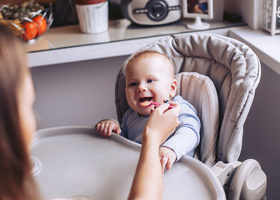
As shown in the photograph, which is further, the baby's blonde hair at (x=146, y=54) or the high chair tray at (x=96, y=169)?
the baby's blonde hair at (x=146, y=54)

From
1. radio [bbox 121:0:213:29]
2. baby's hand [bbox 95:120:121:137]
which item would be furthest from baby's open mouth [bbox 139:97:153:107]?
radio [bbox 121:0:213:29]

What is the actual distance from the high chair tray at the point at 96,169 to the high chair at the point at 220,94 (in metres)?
0.14

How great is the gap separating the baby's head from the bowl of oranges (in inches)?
31.9

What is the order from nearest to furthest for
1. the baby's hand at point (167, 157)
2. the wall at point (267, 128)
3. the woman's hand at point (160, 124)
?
the woman's hand at point (160, 124) → the baby's hand at point (167, 157) → the wall at point (267, 128)

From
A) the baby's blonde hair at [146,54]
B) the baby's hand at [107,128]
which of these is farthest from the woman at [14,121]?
the baby's blonde hair at [146,54]

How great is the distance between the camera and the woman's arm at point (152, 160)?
85cm

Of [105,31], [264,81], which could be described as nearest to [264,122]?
[264,81]

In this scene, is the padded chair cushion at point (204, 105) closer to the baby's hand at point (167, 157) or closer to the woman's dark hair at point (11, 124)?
the baby's hand at point (167, 157)

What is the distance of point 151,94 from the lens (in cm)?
133

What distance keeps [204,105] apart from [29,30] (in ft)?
3.56

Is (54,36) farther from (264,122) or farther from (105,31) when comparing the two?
(264,122)

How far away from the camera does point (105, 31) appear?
2119 millimetres

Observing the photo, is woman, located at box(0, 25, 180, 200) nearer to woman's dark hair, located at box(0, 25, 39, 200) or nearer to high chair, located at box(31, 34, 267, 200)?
woman's dark hair, located at box(0, 25, 39, 200)

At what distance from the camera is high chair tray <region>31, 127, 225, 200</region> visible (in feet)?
3.30
